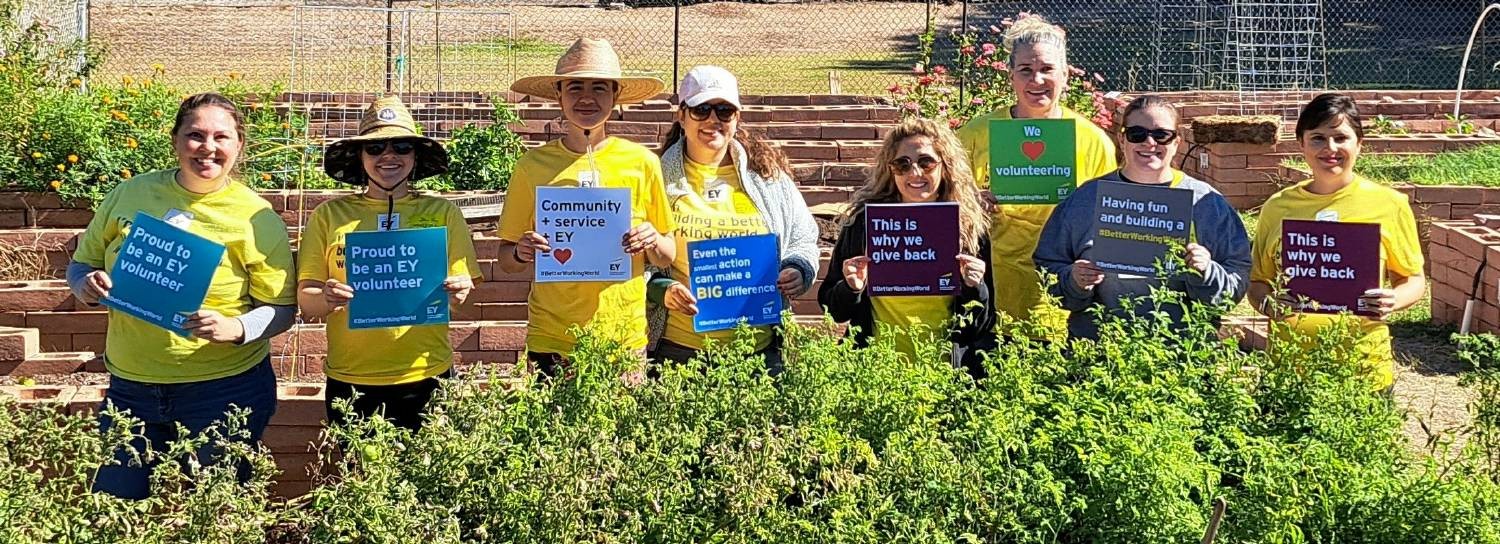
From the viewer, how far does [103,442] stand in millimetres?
3506

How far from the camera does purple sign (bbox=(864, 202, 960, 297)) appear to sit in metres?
4.47

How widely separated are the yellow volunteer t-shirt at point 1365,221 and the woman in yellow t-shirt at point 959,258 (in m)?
0.84

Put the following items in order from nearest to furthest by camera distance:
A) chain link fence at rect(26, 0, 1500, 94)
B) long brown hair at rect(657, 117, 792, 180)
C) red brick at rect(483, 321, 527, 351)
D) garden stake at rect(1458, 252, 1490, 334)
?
long brown hair at rect(657, 117, 792, 180), red brick at rect(483, 321, 527, 351), garden stake at rect(1458, 252, 1490, 334), chain link fence at rect(26, 0, 1500, 94)

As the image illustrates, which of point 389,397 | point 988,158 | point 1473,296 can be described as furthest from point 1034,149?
point 1473,296

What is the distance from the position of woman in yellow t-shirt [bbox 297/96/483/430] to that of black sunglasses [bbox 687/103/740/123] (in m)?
0.75

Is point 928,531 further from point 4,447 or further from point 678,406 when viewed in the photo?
point 4,447

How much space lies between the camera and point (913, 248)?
4488mm

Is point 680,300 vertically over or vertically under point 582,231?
under

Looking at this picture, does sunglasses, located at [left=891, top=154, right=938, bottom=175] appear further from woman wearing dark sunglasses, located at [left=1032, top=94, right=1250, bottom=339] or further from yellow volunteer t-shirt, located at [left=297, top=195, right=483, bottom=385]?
yellow volunteer t-shirt, located at [left=297, top=195, right=483, bottom=385]

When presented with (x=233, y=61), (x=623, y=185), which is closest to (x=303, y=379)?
(x=623, y=185)

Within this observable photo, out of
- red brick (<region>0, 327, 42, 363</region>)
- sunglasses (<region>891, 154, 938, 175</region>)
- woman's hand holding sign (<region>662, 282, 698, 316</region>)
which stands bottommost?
red brick (<region>0, 327, 42, 363</region>)

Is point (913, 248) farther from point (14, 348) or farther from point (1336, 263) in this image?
point (14, 348)

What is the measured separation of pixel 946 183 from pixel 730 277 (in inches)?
27.4

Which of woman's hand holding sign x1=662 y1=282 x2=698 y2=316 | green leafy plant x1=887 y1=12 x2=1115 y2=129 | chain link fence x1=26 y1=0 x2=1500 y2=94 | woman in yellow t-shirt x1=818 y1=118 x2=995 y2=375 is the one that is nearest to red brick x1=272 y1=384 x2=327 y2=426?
woman's hand holding sign x1=662 y1=282 x2=698 y2=316
